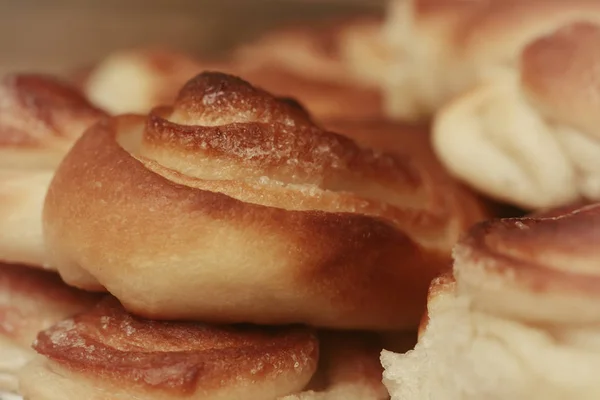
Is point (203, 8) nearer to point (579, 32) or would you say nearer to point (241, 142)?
point (579, 32)

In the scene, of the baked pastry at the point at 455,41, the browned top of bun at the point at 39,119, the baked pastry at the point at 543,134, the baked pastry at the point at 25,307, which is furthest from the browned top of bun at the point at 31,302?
the baked pastry at the point at 455,41

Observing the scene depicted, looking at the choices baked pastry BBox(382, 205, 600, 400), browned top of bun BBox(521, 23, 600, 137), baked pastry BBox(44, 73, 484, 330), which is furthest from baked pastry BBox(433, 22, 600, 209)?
baked pastry BBox(382, 205, 600, 400)

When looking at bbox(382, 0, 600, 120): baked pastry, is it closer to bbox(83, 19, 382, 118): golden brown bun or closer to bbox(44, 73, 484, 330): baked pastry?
bbox(83, 19, 382, 118): golden brown bun

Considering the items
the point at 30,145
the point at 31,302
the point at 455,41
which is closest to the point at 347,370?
the point at 31,302

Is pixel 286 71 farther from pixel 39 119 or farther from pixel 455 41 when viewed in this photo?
pixel 39 119

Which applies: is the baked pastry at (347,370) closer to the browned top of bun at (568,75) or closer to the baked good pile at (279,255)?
the baked good pile at (279,255)

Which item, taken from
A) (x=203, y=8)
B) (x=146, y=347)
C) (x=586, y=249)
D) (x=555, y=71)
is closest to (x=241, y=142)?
(x=146, y=347)
